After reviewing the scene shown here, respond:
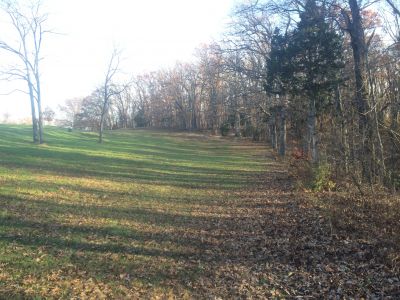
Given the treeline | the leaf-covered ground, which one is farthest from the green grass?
the treeline

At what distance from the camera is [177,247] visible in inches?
323

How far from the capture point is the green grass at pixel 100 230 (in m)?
6.08

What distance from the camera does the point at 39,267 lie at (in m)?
6.43

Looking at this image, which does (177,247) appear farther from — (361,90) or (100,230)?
(361,90)

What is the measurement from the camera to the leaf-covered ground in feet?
19.8

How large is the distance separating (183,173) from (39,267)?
15.0 m

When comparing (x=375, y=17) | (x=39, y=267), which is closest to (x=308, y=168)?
(x=39, y=267)

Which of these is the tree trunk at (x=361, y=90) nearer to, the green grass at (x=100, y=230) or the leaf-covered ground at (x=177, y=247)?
the leaf-covered ground at (x=177, y=247)

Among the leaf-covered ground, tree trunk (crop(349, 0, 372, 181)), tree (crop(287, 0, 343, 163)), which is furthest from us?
tree (crop(287, 0, 343, 163))

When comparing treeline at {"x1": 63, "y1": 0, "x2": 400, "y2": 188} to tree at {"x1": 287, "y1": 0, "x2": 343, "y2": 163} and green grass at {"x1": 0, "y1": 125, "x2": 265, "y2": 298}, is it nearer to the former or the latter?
tree at {"x1": 287, "y1": 0, "x2": 343, "y2": 163}

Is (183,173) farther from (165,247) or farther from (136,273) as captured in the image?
(136,273)

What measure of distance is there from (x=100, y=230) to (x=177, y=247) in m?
2.10

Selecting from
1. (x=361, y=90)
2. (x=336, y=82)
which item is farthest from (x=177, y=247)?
(x=336, y=82)

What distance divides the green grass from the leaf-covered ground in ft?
0.09
